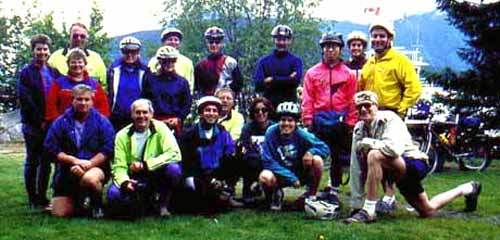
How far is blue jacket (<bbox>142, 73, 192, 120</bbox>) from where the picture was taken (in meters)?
7.59

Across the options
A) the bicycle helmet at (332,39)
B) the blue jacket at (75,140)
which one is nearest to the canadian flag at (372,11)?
the bicycle helmet at (332,39)

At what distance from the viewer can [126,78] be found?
7621 mm

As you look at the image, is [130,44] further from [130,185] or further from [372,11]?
[372,11]

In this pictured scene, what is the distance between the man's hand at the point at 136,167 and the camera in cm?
677

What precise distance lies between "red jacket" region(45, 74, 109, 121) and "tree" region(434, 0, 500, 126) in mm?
7320

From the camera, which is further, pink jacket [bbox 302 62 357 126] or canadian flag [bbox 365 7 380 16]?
canadian flag [bbox 365 7 380 16]

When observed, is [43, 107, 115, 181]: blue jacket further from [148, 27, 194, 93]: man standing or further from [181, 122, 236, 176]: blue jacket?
[148, 27, 194, 93]: man standing

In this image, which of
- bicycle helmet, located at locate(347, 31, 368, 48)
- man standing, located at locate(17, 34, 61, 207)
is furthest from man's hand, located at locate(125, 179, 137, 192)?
bicycle helmet, located at locate(347, 31, 368, 48)

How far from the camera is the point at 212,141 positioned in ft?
24.1

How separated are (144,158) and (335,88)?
206cm

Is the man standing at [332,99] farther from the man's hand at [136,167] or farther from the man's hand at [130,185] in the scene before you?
the man's hand at [130,185]

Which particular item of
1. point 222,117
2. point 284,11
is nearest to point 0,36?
point 284,11

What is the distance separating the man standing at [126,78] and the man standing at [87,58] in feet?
0.91

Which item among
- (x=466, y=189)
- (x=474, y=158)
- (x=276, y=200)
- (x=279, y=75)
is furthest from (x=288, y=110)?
(x=474, y=158)
